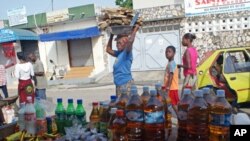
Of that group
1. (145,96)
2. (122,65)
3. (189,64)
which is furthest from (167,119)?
(189,64)

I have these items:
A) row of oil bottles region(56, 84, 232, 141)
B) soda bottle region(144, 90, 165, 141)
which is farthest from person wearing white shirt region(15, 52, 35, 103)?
soda bottle region(144, 90, 165, 141)

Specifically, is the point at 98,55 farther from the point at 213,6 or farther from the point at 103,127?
the point at 103,127

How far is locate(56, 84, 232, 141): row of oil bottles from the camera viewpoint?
2.00m

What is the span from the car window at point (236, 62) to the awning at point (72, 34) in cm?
1001

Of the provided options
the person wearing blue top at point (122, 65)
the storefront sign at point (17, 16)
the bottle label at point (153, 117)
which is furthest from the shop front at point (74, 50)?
the bottle label at point (153, 117)

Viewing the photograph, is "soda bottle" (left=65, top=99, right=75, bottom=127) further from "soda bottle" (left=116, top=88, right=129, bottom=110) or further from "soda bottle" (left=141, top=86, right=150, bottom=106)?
"soda bottle" (left=141, top=86, right=150, bottom=106)

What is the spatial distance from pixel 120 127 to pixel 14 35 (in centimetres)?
1773

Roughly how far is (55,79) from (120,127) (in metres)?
16.5

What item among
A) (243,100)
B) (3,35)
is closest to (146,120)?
(243,100)

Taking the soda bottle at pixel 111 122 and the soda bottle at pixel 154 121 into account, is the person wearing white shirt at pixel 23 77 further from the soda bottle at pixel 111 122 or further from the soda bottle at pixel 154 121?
the soda bottle at pixel 154 121

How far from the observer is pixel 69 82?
17.4 meters

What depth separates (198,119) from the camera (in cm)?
209

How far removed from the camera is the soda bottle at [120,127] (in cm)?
223

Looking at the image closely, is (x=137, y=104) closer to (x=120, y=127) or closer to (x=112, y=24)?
(x=120, y=127)
